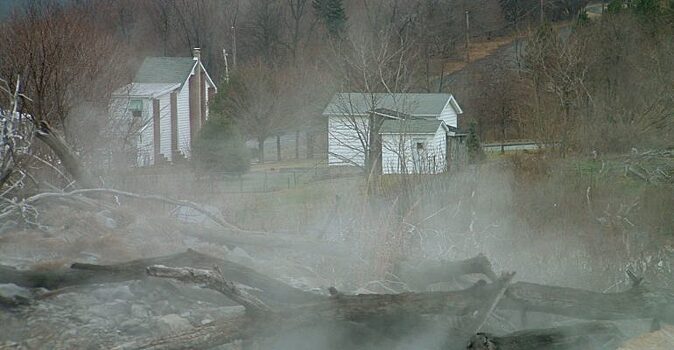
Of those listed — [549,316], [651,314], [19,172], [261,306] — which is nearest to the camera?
[261,306]

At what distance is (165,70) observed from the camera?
2866 cm

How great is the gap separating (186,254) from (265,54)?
3018cm

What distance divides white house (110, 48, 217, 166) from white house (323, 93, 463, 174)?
5892mm

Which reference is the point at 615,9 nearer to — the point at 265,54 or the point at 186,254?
the point at 265,54

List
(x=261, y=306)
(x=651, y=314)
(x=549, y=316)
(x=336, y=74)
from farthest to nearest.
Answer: (x=336, y=74)
(x=549, y=316)
(x=651, y=314)
(x=261, y=306)

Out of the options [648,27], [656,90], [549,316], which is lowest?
[549,316]

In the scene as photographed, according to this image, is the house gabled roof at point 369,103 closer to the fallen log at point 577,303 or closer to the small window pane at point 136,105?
the small window pane at point 136,105

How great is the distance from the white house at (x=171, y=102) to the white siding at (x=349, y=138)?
5239 millimetres

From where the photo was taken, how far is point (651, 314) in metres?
4.76

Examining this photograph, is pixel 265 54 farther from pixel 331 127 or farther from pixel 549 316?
pixel 549 316

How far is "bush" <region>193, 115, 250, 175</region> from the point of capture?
2011cm

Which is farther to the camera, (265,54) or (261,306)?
(265,54)

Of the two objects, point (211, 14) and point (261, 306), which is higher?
point (211, 14)

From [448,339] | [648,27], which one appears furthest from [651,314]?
[648,27]
